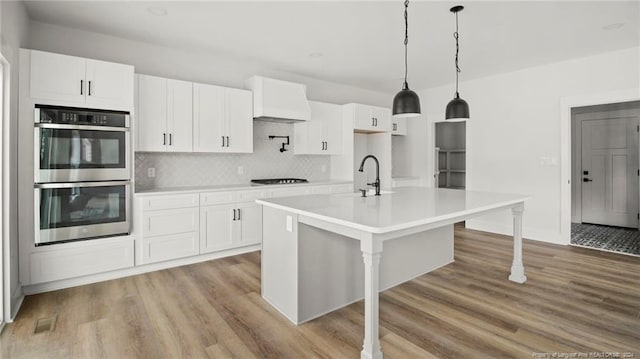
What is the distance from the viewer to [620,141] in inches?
232

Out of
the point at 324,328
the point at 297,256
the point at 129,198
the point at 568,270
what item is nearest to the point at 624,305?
the point at 568,270

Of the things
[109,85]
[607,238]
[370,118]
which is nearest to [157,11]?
[109,85]

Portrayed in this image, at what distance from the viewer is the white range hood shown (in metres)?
4.38

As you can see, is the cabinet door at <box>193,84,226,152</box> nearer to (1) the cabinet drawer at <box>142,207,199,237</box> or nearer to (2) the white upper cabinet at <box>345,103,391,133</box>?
(1) the cabinet drawer at <box>142,207,199,237</box>

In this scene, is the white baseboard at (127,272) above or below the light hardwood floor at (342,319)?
above

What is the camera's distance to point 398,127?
657 cm

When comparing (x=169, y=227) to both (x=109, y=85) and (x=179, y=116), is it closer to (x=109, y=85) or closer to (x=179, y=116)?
(x=179, y=116)

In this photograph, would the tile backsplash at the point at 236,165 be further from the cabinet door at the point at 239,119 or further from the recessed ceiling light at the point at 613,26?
the recessed ceiling light at the point at 613,26

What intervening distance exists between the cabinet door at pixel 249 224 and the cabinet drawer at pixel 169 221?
1.85 ft

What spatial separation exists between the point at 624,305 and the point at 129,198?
15.0 ft

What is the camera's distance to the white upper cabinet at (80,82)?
2.93 meters

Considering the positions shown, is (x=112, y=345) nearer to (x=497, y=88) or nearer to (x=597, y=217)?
(x=497, y=88)

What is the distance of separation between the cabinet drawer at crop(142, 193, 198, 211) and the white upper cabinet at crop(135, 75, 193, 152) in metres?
0.57

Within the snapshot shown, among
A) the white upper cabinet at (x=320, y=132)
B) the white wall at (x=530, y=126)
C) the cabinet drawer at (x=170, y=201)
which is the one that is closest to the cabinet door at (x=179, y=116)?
the cabinet drawer at (x=170, y=201)
